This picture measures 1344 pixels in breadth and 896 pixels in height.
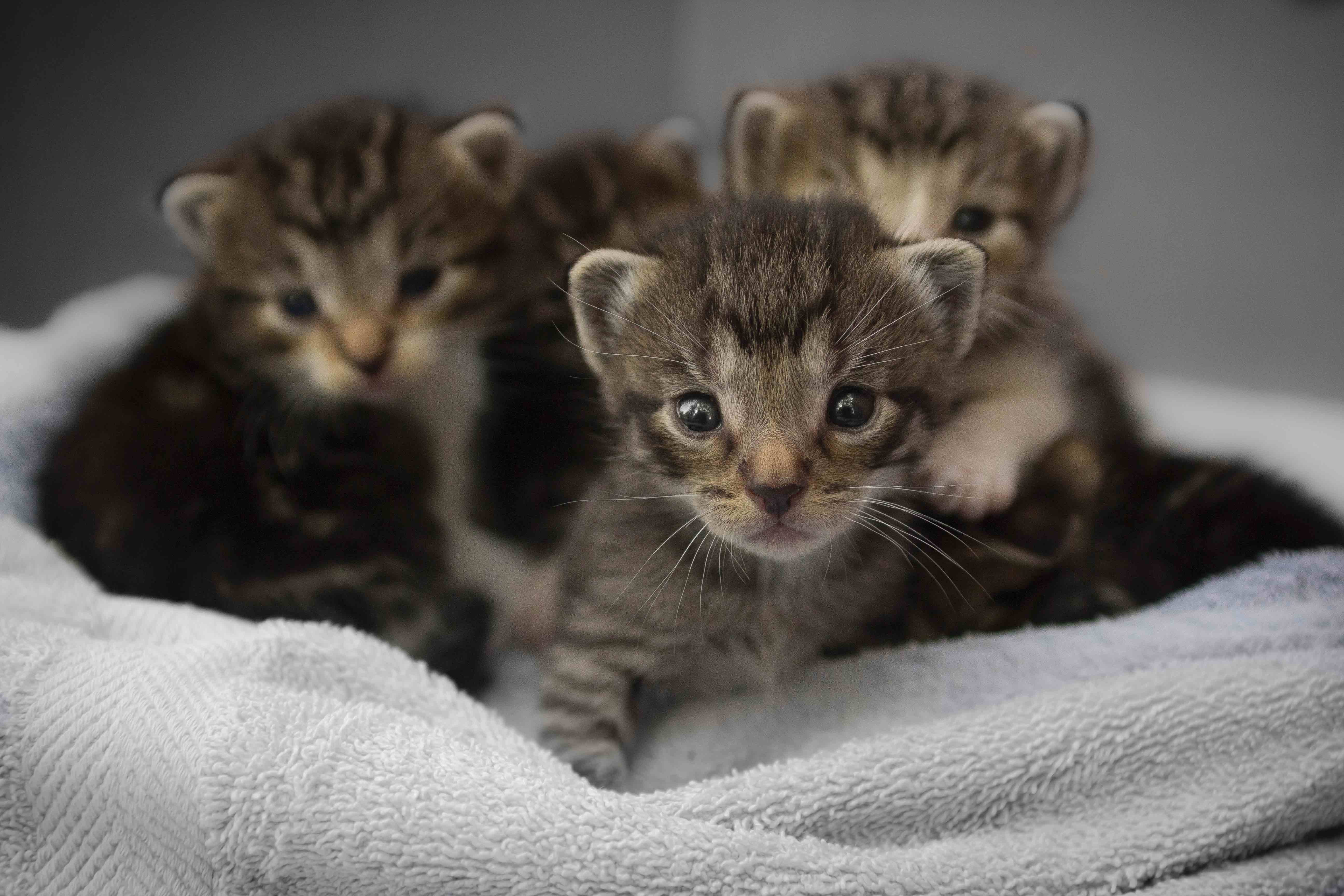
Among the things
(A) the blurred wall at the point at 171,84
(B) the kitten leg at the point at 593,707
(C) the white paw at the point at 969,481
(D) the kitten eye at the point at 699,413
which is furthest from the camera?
(A) the blurred wall at the point at 171,84

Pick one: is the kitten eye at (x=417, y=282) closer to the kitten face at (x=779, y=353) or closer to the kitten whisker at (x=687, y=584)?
the kitten face at (x=779, y=353)

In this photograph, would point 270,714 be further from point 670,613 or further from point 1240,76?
point 1240,76

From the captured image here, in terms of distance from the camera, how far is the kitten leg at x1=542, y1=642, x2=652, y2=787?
1337 millimetres

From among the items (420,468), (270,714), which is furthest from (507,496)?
(270,714)

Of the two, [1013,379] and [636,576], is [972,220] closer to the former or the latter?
[1013,379]

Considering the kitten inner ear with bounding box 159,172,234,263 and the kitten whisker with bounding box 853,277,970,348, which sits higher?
the kitten whisker with bounding box 853,277,970,348

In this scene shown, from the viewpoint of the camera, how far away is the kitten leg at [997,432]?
4.84 ft

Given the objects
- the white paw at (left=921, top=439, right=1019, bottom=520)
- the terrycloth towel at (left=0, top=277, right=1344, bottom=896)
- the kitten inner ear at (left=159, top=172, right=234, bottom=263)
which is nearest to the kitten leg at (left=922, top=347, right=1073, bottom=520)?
the white paw at (left=921, top=439, right=1019, bottom=520)

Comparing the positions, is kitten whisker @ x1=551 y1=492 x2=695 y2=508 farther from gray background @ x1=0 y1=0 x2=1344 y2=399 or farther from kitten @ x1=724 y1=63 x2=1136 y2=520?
gray background @ x1=0 y1=0 x2=1344 y2=399

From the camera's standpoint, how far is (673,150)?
82.9 inches

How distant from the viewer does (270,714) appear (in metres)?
1.07

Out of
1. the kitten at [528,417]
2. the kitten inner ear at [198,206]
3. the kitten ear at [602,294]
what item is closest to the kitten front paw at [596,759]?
the kitten at [528,417]

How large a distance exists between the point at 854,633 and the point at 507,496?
0.72 m

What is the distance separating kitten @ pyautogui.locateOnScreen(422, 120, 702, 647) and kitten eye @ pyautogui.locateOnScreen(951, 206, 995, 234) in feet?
1.46
